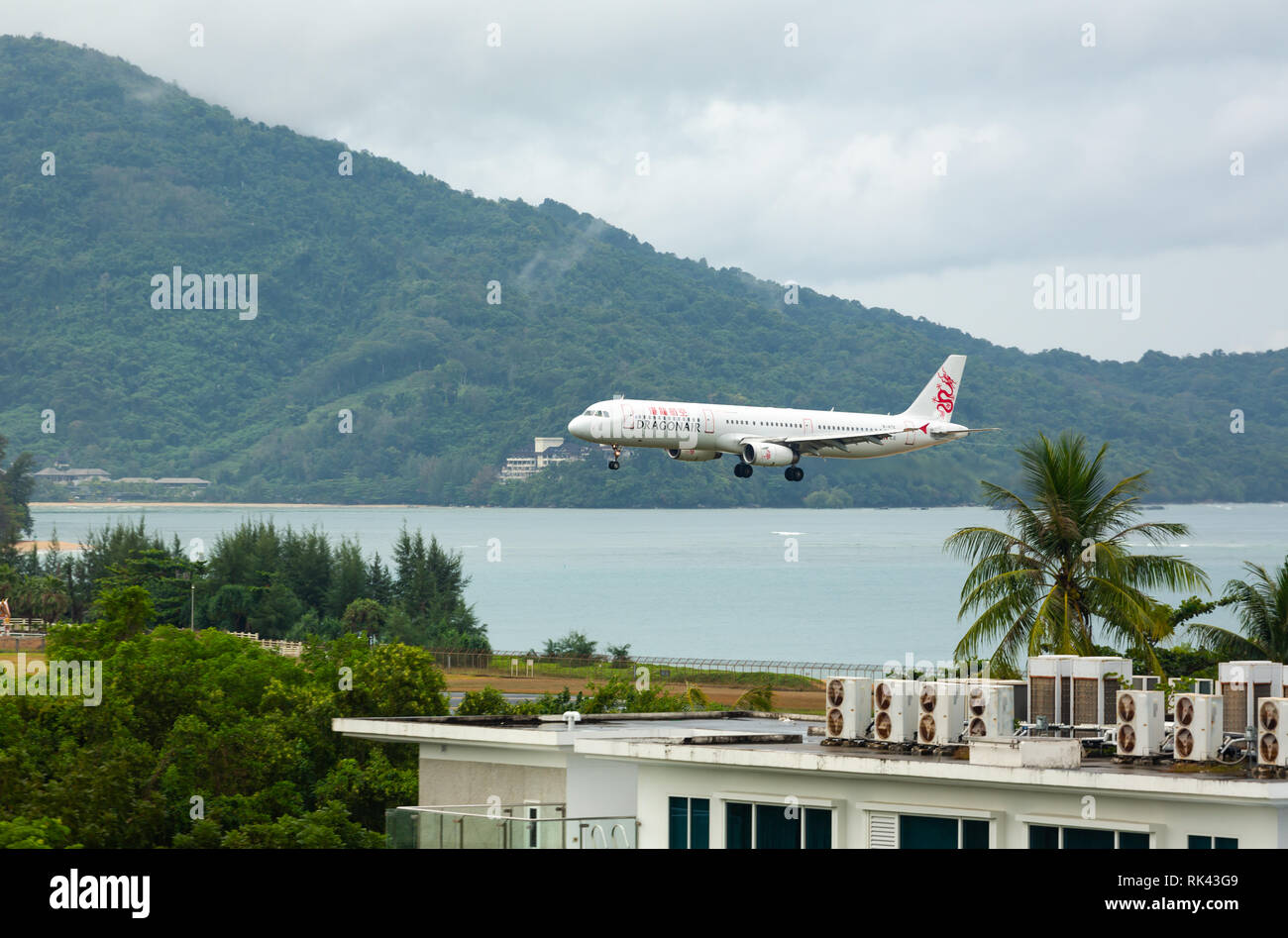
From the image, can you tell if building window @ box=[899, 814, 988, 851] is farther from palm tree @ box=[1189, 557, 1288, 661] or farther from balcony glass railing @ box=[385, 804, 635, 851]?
palm tree @ box=[1189, 557, 1288, 661]

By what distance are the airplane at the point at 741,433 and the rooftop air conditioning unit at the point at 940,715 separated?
41.8 m

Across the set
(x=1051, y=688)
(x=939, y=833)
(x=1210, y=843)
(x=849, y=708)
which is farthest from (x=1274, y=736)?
(x=849, y=708)

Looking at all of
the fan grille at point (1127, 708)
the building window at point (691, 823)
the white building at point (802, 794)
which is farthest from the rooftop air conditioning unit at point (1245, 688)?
the building window at point (691, 823)

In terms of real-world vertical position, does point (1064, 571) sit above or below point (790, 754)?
above

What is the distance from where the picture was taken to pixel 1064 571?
41.5m

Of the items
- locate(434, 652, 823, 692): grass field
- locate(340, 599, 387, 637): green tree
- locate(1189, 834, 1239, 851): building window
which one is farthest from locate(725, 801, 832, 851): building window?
locate(340, 599, 387, 637): green tree

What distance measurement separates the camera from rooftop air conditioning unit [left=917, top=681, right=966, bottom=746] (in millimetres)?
24359

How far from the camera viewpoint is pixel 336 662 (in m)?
66.6

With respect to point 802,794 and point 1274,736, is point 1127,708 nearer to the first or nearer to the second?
point 1274,736

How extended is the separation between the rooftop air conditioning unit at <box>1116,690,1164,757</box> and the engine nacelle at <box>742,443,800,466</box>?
5827 centimetres

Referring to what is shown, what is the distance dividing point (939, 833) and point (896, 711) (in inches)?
101
